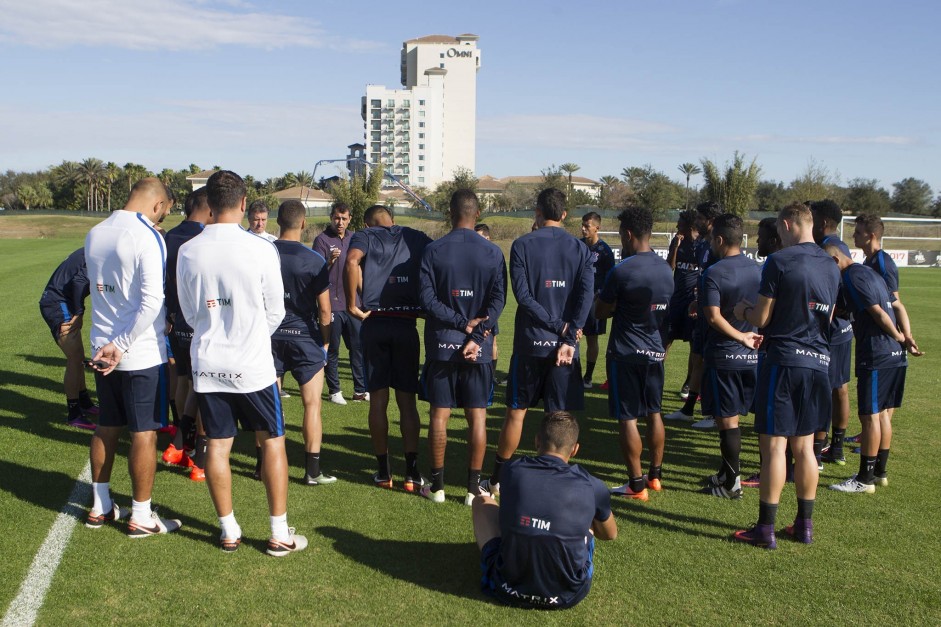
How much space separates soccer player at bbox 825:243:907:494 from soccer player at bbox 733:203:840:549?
1156mm

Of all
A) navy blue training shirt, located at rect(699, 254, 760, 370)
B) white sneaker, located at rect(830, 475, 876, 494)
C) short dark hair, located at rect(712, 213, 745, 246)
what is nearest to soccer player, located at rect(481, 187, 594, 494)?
navy blue training shirt, located at rect(699, 254, 760, 370)

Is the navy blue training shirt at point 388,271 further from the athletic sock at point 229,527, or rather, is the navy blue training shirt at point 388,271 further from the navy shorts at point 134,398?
the athletic sock at point 229,527

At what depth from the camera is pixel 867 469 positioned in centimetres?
616

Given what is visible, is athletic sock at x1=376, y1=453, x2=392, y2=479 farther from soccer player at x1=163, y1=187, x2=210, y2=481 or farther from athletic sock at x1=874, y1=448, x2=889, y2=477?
athletic sock at x1=874, y1=448, x2=889, y2=477

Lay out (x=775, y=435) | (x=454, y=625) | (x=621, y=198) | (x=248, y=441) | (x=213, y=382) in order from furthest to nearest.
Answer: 1. (x=621, y=198)
2. (x=248, y=441)
3. (x=775, y=435)
4. (x=213, y=382)
5. (x=454, y=625)

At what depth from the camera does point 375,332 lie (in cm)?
591

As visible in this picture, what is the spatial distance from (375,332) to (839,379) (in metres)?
4.21

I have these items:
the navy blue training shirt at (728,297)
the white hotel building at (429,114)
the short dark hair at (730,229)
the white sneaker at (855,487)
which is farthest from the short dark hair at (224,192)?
the white hotel building at (429,114)

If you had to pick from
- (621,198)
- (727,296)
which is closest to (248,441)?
(727,296)

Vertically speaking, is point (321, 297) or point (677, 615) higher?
point (321, 297)

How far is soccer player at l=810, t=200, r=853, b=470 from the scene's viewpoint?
6262 millimetres

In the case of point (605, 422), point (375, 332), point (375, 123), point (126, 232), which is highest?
point (375, 123)

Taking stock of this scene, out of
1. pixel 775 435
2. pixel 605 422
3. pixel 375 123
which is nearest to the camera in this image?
pixel 775 435

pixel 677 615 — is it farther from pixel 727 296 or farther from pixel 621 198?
pixel 621 198
